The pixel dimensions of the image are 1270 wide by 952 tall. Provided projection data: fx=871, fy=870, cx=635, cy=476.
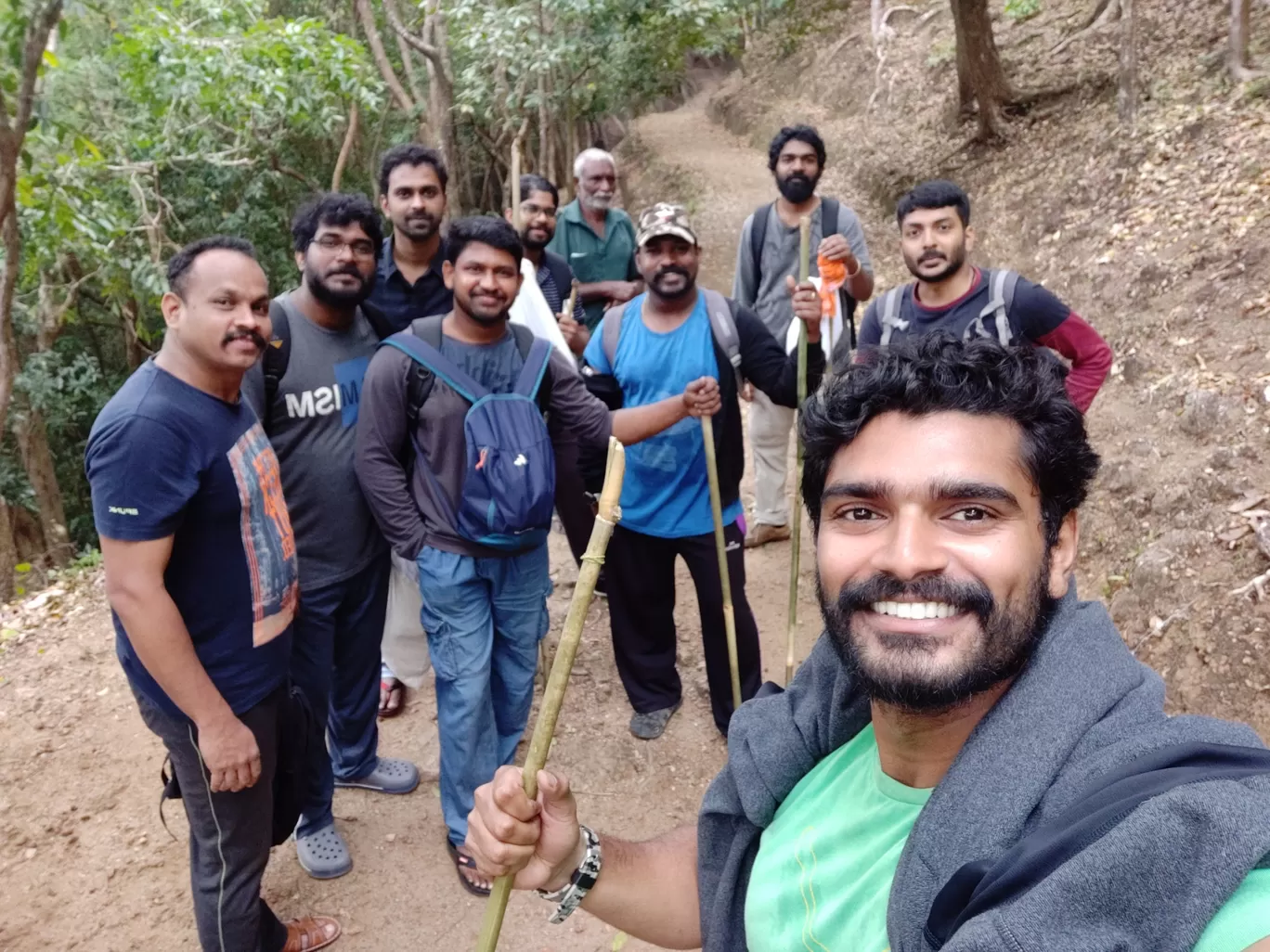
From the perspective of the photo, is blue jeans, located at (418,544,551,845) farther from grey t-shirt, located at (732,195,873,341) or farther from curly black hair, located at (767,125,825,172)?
curly black hair, located at (767,125,825,172)

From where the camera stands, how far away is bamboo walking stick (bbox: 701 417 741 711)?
11.6 ft

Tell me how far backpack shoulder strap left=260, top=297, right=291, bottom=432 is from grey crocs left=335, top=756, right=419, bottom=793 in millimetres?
1717

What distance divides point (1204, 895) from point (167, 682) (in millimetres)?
2275

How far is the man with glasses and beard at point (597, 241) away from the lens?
5.71 metres

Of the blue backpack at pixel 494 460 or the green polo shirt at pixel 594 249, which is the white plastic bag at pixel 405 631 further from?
the green polo shirt at pixel 594 249

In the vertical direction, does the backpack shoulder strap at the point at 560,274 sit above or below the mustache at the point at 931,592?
above

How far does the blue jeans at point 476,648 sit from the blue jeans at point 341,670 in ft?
1.19

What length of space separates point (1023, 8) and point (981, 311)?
9.96m

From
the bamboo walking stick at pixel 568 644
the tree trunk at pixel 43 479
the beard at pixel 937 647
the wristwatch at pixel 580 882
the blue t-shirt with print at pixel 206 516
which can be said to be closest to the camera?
the beard at pixel 937 647

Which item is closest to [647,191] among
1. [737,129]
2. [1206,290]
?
[737,129]

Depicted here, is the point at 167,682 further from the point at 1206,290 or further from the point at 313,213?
the point at 1206,290

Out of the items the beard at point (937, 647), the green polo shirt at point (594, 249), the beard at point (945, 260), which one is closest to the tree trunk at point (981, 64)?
the green polo shirt at point (594, 249)

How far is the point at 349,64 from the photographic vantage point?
898 cm

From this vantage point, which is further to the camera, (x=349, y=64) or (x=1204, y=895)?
(x=349, y=64)
